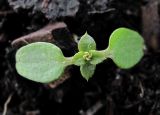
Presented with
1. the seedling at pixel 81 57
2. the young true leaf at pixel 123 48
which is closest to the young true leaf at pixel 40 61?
the seedling at pixel 81 57

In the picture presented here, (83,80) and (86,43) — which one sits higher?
(86,43)

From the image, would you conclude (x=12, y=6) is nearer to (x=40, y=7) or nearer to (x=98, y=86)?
(x=40, y=7)

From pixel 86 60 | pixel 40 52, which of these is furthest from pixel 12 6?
pixel 86 60

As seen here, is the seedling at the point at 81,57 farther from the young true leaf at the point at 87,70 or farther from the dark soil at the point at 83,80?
the dark soil at the point at 83,80

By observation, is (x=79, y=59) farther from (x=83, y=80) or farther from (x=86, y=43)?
(x=83, y=80)

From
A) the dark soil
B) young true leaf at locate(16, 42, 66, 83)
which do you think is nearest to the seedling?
young true leaf at locate(16, 42, 66, 83)

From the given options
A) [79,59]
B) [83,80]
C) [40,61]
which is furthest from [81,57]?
[83,80]

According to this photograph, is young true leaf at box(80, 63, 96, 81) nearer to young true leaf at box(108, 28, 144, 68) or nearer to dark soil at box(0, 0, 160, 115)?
young true leaf at box(108, 28, 144, 68)
